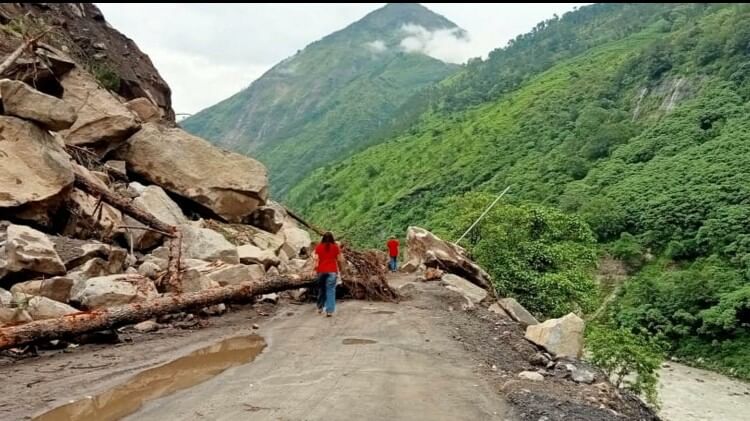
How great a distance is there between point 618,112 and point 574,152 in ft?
45.7

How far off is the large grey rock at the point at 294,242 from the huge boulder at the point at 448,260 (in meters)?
4.28

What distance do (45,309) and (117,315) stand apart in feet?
3.37

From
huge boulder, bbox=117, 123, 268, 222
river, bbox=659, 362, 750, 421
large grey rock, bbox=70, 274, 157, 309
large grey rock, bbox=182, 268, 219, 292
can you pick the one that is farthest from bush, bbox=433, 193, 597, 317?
large grey rock, bbox=70, 274, 157, 309

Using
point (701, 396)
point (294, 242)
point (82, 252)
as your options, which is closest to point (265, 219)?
point (294, 242)

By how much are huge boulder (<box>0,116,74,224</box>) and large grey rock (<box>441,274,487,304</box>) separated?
10.5 metres

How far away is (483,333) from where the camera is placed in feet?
41.9

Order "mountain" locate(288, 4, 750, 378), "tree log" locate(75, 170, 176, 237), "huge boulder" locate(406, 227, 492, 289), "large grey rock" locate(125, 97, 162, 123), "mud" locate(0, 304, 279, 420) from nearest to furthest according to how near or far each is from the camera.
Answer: "mud" locate(0, 304, 279, 420) < "tree log" locate(75, 170, 176, 237) < "huge boulder" locate(406, 227, 492, 289) < "large grey rock" locate(125, 97, 162, 123) < "mountain" locate(288, 4, 750, 378)

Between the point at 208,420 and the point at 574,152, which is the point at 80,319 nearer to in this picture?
the point at 208,420

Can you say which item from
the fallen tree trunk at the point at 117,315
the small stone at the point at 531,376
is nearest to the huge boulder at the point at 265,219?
the fallen tree trunk at the point at 117,315

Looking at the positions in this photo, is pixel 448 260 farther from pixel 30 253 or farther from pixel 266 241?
pixel 30 253

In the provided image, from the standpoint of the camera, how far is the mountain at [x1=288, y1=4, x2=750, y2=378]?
49.0 m

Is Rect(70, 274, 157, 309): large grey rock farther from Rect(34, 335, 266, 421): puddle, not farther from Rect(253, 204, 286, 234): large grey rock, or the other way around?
Rect(253, 204, 286, 234): large grey rock

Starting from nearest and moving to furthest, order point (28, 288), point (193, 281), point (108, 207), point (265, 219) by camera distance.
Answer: point (28, 288)
point (193, 281)
point (108, 207)
point (265, 219)

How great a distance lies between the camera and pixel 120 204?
557 inches
